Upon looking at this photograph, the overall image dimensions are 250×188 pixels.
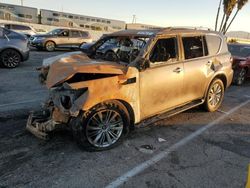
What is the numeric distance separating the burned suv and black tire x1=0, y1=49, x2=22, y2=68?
612cm

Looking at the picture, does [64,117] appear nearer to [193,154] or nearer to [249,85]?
[193,154]

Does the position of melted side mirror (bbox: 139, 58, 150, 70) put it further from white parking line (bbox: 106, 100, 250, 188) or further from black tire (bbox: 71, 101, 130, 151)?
white parking line (bbox: 106, 100, 250, 188)

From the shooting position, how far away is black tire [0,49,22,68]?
34.8 ft

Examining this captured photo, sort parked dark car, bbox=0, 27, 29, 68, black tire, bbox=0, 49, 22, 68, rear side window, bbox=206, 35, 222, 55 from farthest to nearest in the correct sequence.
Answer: black tire, bbox=0, 49, 22, 68
parked dark car, bbox=0, 27, 29, 68
rear side window, bbox=206, 35, 222, 55

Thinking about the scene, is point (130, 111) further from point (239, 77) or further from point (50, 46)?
point (50, 46)

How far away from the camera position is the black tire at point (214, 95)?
21.0ft

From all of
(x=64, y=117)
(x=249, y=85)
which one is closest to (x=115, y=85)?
(x=64, y=117)

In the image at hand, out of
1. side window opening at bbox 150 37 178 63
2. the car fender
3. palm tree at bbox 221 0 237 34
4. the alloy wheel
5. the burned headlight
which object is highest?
palm tree at bbox 221 0 237 34

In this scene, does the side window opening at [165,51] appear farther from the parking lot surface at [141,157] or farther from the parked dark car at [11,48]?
the parked dark car at [11,48]

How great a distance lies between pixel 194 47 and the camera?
19.2ft

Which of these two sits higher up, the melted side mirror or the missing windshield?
the missing windshield

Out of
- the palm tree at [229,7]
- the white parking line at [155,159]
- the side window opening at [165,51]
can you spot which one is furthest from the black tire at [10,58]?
the palm tree at [229,7]

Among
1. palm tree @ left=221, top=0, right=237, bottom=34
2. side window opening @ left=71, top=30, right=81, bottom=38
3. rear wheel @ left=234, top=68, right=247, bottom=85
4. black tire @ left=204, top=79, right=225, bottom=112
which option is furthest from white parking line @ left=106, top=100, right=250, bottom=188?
palm tree @ left=221, top=0, right=237, bottom=34

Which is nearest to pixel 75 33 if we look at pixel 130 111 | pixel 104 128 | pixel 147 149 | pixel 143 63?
pixel 143 63
